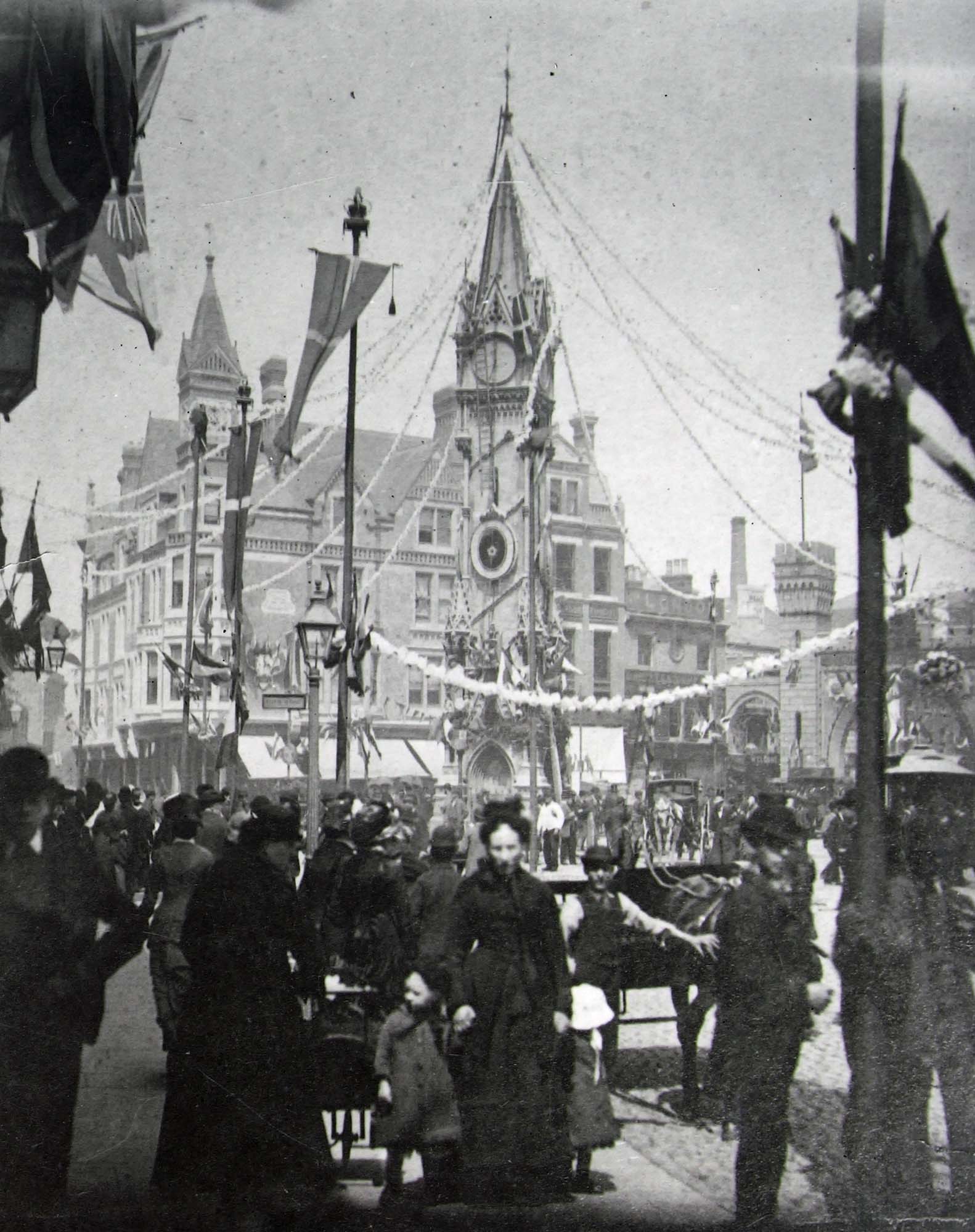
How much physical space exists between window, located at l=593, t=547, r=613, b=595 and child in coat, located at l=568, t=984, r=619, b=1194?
38387 millimetres

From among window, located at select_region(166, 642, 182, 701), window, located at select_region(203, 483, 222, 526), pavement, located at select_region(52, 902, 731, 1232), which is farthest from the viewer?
window, located at select_region(166, 642, 182, 701)

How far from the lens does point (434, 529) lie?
50.4m

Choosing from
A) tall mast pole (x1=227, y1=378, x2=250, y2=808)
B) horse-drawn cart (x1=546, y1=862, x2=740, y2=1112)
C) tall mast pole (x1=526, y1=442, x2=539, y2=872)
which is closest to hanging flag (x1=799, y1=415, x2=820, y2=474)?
horse-drawn cart (x1=546, y1=862, x2=740, y2=1112)

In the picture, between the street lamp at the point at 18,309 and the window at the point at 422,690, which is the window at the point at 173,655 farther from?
the street lamp at the point at 18,309

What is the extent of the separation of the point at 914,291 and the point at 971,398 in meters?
0.76

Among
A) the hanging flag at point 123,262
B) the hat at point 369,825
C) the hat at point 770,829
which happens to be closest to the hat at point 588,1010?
the hat at point 770,829

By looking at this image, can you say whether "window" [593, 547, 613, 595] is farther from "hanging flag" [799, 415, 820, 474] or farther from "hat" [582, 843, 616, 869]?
"hat" [582, 843, 616, 869]

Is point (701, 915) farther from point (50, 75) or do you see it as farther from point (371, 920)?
point (50, 75)

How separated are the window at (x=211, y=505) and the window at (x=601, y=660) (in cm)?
1363

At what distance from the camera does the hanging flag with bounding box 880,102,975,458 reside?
6.95 m

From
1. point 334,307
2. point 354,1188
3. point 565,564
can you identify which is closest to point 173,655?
point 565,564

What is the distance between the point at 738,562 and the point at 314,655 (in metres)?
83.0

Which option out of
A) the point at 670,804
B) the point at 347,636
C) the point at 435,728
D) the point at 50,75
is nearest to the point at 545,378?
the point at 435,728

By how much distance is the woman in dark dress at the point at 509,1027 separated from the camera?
6.27 meters
